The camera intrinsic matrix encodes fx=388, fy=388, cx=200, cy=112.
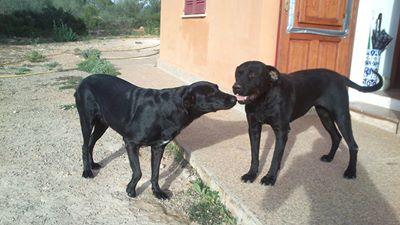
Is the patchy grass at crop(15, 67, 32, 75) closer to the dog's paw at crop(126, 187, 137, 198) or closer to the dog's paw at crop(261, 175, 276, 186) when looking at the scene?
the dog's paw at crop(126, 187, 137, 198)

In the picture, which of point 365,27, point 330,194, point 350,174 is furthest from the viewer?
point 365,27

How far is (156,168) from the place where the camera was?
3.54 meters

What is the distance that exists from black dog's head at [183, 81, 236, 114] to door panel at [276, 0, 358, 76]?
8.52 ft

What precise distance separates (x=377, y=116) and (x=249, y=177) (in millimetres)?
2785

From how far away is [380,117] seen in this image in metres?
5.36

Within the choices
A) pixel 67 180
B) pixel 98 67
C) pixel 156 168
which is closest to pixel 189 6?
pixel 98 67

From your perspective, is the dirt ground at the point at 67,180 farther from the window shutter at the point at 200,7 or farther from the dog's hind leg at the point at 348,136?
the window shutter at the point at 200,7

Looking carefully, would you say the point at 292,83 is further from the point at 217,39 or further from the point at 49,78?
the point at 49,78

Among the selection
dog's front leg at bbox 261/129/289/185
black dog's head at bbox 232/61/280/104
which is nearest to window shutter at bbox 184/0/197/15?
black dog's head at bbox 232/61/280/104

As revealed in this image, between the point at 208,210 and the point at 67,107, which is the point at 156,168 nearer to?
the point at 208,210

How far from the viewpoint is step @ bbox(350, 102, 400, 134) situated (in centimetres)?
516

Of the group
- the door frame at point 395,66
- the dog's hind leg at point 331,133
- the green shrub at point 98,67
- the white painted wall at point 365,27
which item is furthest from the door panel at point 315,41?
the green shrub at point 98,67

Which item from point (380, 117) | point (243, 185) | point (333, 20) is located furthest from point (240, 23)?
point (243, 185)

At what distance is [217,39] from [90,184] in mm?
4366
